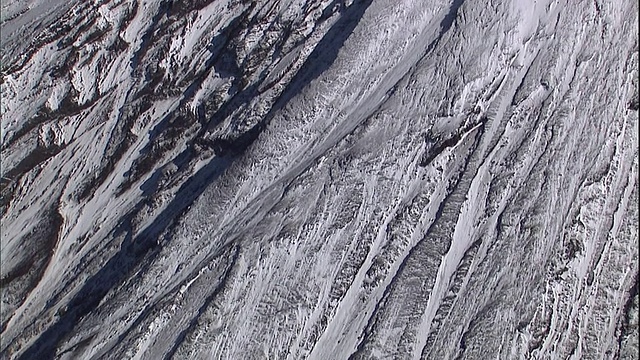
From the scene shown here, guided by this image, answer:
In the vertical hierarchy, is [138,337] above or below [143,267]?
below

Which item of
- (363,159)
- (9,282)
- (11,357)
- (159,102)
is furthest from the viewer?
(159,102)

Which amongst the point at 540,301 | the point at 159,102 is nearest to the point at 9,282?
the point at 159,102

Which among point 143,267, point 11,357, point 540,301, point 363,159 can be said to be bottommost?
point 11,357

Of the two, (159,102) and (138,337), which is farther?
(159,102)

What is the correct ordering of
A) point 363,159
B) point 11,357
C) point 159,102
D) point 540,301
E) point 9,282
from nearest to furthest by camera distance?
1. point 540,301
2. point 363,159
3. point 11,357
4. point 9,282
5. point 159,102

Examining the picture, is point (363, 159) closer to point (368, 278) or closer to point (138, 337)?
point (368, 278)

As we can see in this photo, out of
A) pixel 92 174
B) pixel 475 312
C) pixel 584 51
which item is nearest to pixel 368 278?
pixel 475 312
